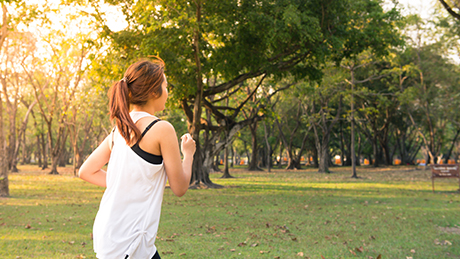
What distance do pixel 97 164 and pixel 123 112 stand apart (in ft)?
1.67

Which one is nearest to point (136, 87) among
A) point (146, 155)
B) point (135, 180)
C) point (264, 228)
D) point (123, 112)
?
point (123, 112)

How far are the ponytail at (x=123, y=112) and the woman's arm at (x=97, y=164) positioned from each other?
0.24 metres

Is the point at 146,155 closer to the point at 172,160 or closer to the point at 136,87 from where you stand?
the point at 172,160

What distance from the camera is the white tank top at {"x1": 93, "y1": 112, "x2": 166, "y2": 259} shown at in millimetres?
1972

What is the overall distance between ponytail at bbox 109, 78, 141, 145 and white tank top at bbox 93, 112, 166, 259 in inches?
2.8

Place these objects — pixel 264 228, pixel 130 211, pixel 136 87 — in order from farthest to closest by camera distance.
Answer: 1. pixel 264 228
2. pixel 136 87
3. pixel 130 211

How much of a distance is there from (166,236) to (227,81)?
12.0 metres

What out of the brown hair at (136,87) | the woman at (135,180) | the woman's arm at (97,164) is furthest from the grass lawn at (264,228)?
the brown hair at (136,87)

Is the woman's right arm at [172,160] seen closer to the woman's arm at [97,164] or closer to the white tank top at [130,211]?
the white tank top at [130,211]

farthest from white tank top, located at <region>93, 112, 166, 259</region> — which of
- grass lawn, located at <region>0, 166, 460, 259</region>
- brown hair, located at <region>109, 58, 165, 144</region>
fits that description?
grass lawn, located at <region>0, 166, 460, 259</region>

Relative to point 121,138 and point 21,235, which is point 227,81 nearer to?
point 21,235

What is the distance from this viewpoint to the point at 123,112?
6.75 ft

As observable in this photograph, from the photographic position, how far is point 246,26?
16391mm

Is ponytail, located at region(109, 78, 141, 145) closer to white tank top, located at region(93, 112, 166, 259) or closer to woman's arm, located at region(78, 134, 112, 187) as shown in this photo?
white tank top, located at region(93, 112, 166, 259)
